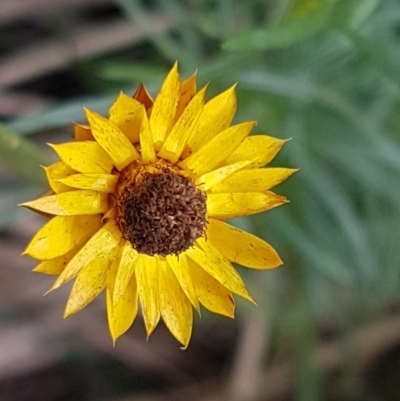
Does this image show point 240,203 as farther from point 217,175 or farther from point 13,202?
point 13,202

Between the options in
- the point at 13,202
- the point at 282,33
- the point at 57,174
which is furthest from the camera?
the point at 13,202

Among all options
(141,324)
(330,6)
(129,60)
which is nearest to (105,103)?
(330,6)

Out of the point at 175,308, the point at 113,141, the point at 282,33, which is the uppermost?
the point at 282,33

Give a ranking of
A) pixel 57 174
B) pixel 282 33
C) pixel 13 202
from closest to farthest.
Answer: pixel 57 174 < pixel 282 33 < pixel 13 202

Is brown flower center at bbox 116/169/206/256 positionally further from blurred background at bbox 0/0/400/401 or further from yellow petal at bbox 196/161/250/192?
blurred background at bbox 0/0/400/401

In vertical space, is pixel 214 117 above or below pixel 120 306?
above

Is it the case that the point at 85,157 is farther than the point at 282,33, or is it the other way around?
the point at 282,33

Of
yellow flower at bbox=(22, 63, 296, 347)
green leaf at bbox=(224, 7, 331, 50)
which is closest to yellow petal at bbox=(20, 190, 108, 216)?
yellow flower at bbox=(22, 63, 296, 347)

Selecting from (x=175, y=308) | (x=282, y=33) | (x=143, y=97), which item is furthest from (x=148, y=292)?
(x=282, y=33)
